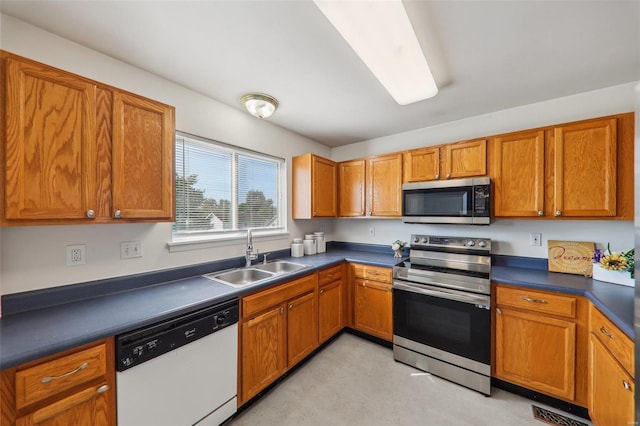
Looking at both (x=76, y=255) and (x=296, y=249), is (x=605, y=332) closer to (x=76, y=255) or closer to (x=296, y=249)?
(x=296, y=249)

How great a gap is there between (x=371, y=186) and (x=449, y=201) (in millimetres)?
924

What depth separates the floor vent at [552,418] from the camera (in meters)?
1.69

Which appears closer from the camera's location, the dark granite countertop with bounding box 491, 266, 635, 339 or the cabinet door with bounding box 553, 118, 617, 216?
the dark granite countertop with bounding box 491, 266, 635, 339

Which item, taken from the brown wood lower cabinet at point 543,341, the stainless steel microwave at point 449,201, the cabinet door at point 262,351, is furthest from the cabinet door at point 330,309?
the brown wood lower cabinet at point 543,341

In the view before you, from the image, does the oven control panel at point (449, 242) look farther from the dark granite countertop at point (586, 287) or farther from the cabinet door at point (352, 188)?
the cabinet door at point (352, 188)

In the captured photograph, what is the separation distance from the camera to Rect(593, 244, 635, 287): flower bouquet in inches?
67.3

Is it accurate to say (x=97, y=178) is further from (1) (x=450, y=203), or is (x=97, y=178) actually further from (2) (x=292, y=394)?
(1) (x=450, y=203)

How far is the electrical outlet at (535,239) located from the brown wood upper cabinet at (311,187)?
209 centimetres

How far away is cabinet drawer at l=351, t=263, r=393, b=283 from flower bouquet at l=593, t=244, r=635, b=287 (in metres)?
1.57

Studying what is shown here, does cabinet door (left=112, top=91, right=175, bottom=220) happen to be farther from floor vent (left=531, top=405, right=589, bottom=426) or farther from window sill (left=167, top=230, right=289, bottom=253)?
floor vent (left=531, top=405, right=589, bottom=426)

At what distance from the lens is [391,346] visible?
8.58 ft

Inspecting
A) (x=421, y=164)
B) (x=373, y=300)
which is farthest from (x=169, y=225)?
(x=421, y=164)

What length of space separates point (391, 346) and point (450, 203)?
5.32ft

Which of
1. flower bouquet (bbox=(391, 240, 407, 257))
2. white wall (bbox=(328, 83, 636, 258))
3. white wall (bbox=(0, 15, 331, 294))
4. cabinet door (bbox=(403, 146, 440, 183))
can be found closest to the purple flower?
white wall (bbox=(328, 83, 636, 258))
